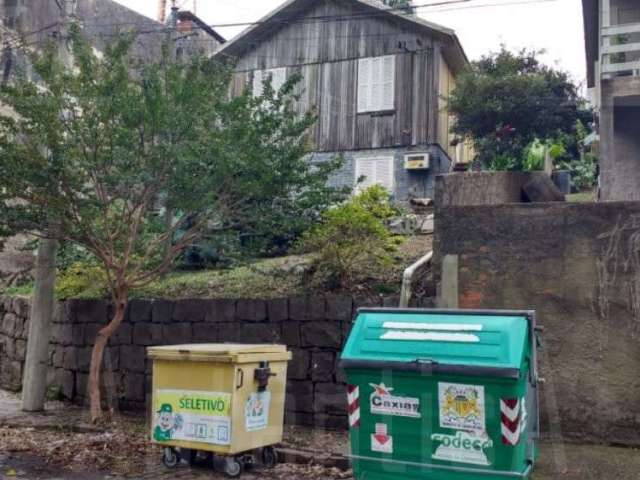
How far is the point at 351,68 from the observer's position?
19641 millimetres

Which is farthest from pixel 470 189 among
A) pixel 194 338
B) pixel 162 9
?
pixel 162 9

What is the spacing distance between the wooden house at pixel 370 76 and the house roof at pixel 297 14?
0.09ft

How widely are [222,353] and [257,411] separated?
747 mm

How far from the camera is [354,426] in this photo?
575 cm

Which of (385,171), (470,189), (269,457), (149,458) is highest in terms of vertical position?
(385,171)

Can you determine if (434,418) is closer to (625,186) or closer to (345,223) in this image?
(345,223)

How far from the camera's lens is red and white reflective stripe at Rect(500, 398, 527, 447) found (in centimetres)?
520

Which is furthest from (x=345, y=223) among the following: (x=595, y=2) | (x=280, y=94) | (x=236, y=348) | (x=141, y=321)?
(x=595, y=2)

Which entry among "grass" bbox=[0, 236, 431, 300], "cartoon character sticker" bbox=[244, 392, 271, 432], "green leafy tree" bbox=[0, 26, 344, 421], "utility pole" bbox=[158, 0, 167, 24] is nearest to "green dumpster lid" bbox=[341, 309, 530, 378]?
"cartoon character sticker" bbox=[244, 392, 271, 432]

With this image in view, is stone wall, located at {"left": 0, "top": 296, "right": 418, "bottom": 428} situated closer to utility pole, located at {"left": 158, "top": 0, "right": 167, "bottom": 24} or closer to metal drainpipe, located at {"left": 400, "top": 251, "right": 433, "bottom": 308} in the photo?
metal drainpipe, located at {"left": 400, "top": 251, "right": 433, "bottom": 308}

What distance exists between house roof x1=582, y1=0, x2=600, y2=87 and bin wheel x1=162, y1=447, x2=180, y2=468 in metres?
13.7

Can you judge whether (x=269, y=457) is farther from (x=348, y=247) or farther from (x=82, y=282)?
(x=82, y=282)

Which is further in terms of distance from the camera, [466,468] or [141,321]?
[141,321]

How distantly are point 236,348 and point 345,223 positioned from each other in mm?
2798
